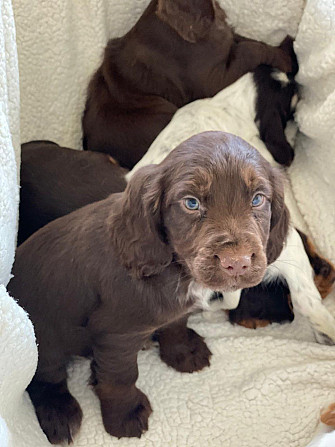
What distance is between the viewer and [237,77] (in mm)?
3025

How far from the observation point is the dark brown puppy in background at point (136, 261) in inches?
66.1

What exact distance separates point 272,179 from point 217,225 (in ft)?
0.98

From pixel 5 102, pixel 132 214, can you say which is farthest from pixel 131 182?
pixel 5 102

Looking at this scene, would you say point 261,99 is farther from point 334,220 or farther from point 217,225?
point 217,225

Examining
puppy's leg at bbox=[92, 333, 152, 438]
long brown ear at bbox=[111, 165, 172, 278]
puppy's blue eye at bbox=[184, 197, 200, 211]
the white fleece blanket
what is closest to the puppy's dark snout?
puppy's blue eye at bbox=[184, 197, 200, 211]

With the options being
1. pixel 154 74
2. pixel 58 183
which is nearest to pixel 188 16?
pixel 154 74

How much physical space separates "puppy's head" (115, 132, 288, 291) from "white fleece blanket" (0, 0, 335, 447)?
17.0 inches

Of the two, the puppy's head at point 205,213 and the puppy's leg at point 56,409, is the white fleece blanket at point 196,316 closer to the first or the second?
the puppy's leg at point 56,409

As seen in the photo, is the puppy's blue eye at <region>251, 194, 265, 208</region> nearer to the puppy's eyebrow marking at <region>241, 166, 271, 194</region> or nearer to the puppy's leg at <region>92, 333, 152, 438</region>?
the puppy's eyebrow marking at <region>241, 166, 271, 194</region>

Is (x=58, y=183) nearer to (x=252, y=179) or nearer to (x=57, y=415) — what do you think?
(x=57, y=415)

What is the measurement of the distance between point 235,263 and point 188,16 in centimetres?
165

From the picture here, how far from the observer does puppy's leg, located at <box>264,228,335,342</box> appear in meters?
2.49

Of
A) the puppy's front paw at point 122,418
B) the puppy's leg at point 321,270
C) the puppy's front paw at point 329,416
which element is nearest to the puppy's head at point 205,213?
the puppy's front paw at point 122,418

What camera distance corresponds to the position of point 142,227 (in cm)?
182
